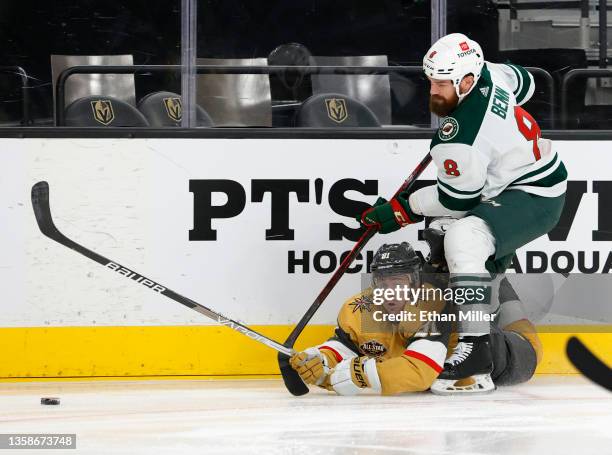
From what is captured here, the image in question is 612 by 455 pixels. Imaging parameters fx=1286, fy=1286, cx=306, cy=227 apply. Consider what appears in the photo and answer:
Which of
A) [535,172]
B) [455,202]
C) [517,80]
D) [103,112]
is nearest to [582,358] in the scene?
[535,172]

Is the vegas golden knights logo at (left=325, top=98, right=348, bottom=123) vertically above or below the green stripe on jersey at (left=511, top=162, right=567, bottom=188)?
above

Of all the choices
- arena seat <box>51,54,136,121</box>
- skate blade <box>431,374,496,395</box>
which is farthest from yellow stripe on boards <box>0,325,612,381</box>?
arena seat <box>51,54,136,121</box>

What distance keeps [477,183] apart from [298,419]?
100 cm

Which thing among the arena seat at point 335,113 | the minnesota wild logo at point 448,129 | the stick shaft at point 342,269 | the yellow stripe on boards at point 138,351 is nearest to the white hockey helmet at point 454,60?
the minnesota wild logo at point 448,129

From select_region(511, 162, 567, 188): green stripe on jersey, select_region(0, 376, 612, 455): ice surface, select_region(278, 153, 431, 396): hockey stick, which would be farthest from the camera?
select_region(278, 153, 431, 396): hockey stick

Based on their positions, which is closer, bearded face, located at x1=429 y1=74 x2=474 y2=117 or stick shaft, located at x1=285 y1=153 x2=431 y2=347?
bearded face, located at x1=429 y1=74 x2=474 y2=117

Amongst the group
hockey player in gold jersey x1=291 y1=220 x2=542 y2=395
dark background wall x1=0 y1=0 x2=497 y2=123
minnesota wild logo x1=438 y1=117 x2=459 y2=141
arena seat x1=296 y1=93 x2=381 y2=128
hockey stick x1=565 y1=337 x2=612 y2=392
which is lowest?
hockey stick x1=565 y1=337 x2=612 y2=392

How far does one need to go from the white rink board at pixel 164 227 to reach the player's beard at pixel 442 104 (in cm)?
39

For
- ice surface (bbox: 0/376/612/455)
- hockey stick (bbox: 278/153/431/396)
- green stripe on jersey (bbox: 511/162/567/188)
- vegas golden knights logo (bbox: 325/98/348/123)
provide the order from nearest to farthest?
ice surface (bbox: 0/376/612/455), green stripe on jersey (bbox: 511/162/567/188), hockey stick (bbox: 278/153/431/396), vegas golden knights logo (bbox: 325/98/348/123)

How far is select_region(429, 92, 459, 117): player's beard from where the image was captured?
14.3 ft

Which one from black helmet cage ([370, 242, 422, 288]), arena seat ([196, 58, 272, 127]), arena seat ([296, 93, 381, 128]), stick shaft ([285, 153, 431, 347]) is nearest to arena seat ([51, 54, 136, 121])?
arena seat ([196, 58, 272, 127])

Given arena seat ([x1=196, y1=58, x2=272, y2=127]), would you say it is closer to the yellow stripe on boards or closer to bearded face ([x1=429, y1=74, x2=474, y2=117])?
bearded face ([x1=429, y1=74, x2=474, y2=117])

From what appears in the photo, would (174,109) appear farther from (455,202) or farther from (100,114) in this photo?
(455,202)

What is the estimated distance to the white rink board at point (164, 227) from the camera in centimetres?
459
